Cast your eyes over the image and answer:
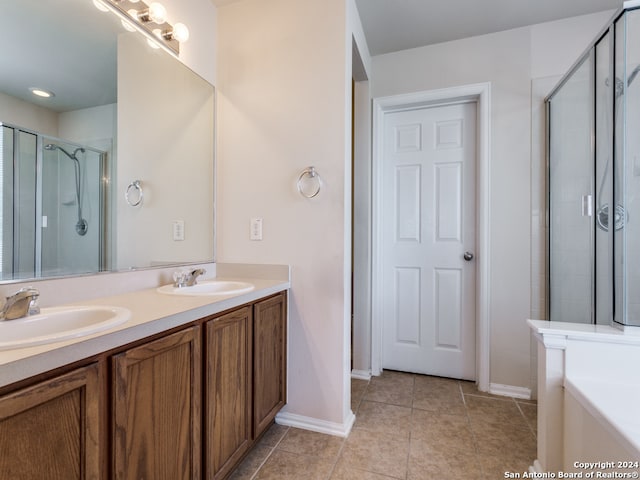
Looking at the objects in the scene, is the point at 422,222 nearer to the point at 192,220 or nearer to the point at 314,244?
the point at 314,244

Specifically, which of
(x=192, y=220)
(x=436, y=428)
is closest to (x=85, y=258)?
(x=192, y=220)

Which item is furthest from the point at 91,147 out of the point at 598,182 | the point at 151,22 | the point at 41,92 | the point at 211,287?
the point at 598,182

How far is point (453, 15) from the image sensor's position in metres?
2.05

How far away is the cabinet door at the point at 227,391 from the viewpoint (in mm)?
1175

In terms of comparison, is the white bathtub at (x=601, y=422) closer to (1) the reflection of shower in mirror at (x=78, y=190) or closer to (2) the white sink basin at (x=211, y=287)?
(2) the white sink basin at (x=211, y=287)

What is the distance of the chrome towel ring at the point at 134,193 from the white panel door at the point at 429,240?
1699 mm

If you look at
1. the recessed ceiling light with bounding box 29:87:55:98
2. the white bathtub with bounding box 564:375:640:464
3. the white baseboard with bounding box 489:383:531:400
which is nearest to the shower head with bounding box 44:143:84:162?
the recessed ceiling light with bounding box 29:87:55:98

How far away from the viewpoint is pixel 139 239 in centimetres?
150

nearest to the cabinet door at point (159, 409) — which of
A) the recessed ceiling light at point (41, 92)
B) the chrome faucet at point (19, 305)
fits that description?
the chrome faucet at point (19, 305)

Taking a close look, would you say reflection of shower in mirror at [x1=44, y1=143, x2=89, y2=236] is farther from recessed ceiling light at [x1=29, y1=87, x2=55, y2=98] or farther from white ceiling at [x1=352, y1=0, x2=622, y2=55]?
white ceiling at [x1=352, y1=0, x2=622, y2=55]

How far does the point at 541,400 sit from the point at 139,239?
6.38ft

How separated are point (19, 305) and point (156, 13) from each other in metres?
1.34

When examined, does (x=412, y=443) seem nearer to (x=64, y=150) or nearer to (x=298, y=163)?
(x=298, y=163)

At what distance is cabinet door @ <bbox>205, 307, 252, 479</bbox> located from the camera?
1175 millimetres
